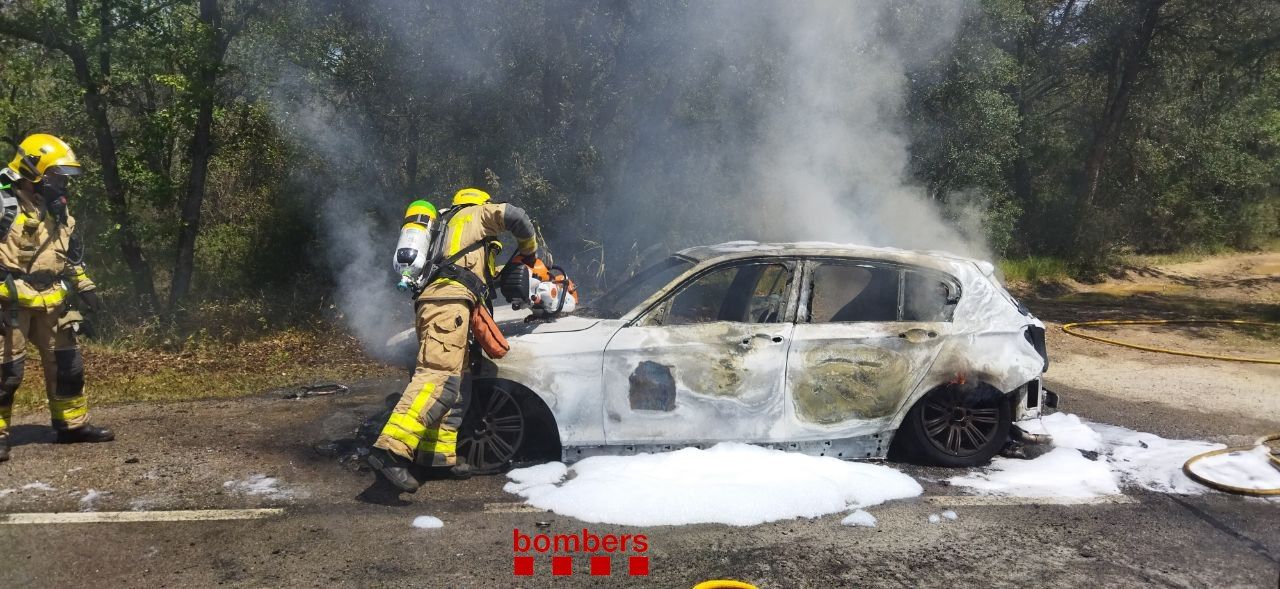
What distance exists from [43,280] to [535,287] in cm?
312

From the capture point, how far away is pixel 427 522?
4.21 m

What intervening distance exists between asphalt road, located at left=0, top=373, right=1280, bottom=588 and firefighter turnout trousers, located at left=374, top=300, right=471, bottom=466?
259 millimetres

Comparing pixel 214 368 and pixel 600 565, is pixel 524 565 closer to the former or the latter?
pixel 600 565

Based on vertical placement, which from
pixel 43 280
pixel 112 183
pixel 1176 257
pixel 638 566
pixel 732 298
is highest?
pixel 112 183

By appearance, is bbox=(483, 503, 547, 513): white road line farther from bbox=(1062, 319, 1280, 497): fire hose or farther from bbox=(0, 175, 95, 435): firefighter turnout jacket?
bbox=(1062, 319, 1280, 497): fire hose

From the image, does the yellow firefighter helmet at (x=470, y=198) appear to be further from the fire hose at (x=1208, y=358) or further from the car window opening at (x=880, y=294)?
the fire hose at (x=1208, y=358)

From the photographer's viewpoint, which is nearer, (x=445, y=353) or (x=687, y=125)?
(x=445, y=353)

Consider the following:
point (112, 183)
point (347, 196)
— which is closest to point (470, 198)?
point (347, 196)

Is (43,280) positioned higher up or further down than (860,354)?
higher up

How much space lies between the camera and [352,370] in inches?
317

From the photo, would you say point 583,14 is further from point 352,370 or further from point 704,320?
point 704,320

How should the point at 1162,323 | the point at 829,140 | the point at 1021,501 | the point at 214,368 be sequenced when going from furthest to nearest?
the point at 1162,323 → the point at 829,140 → the point at 214,368 → the point at 1021,501

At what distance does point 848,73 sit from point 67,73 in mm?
9062

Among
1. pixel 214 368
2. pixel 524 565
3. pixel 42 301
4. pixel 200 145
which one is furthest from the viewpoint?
pixel 200 145
